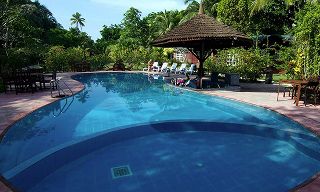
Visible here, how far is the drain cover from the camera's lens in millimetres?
6395

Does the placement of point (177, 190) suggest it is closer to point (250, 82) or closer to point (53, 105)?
point (53, 105)

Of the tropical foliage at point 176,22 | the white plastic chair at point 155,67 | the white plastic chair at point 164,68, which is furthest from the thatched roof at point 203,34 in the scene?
the white plastic chair at point 155,67

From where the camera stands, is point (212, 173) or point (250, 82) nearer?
point (212, 173)

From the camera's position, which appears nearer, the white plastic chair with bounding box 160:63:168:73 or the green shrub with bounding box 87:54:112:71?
the white plastic chair with bounding box 160:63:168:73

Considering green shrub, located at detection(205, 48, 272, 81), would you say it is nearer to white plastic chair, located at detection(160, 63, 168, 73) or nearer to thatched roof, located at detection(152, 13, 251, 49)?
thatched roof, located at detection(152, 13, 251, 49)

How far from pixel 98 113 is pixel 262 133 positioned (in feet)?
19.4

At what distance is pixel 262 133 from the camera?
30.6 feet

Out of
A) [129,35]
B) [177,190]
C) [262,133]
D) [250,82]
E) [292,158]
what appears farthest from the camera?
[129,35]

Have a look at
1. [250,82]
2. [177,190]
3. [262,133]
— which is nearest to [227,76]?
[250,82]

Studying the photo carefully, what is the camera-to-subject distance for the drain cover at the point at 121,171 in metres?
6.39

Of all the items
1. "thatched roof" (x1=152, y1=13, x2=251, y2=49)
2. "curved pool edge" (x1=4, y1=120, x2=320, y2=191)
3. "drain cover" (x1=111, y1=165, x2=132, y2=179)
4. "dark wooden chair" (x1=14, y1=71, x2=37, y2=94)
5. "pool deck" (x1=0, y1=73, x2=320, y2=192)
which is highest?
"thatched roof" (x1=152, y1=13, x2=251, y2=49)

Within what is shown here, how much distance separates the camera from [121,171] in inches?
260

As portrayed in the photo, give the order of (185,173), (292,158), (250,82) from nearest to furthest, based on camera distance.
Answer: (185,173) < (292,158) < (250,82)

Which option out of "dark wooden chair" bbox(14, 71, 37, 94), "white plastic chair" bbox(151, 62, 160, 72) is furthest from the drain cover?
"white plastic chair" bbox(151, 62, 160, 72)
